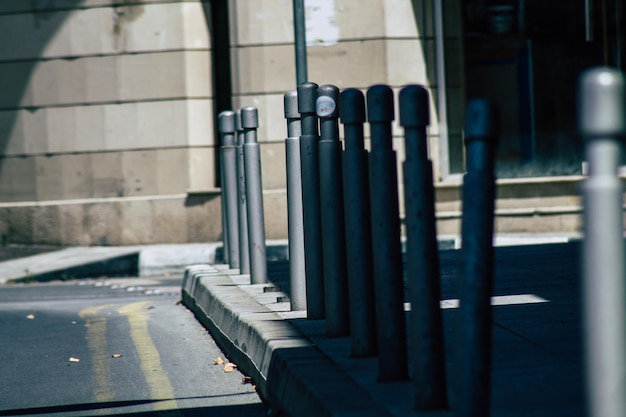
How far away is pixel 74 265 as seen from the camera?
14203 millimetres

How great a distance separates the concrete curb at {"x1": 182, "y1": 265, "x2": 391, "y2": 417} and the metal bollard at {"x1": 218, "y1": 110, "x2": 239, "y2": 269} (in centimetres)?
57

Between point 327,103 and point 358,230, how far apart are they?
0.99m

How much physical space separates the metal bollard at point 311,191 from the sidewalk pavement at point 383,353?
28 centimetres

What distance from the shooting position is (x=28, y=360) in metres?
7.18

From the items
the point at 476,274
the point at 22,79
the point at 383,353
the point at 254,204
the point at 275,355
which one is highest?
the point at 22,79

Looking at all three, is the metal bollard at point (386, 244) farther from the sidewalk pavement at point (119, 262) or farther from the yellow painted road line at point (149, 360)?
the sidewalk pavement at point (119, 262)

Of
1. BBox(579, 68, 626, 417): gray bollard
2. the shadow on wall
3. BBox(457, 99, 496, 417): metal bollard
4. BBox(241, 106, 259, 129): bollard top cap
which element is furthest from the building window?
BBox(579, 68, 626, 417): gray bollard

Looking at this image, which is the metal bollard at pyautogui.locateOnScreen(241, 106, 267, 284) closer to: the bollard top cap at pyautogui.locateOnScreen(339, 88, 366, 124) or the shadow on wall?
the bollard top cap at pyautogui.locateOnScreen(339, 88, 366, 124)

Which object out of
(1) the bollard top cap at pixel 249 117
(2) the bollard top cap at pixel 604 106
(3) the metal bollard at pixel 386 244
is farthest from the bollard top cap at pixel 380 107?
(1) the bollard top cap at pixel 249 117

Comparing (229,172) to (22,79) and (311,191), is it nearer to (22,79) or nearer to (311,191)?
(311,191)

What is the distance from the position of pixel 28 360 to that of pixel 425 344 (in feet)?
13.3

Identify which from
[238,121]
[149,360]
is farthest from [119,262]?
[149,360]

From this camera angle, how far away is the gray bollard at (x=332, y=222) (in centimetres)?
549

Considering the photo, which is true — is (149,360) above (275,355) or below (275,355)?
below
